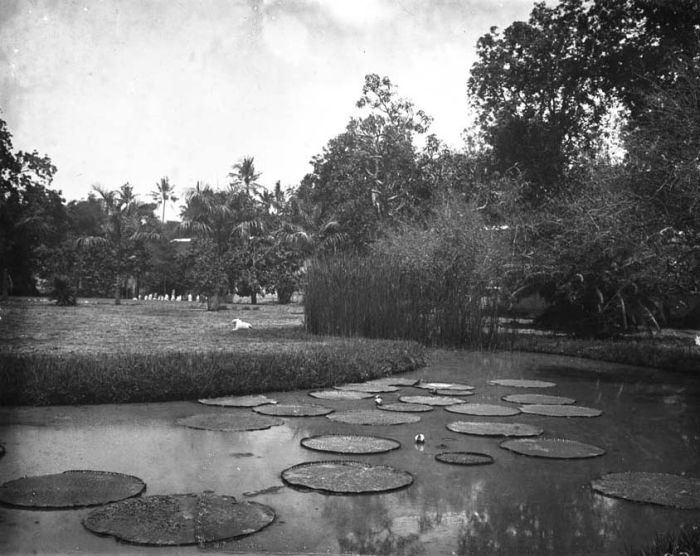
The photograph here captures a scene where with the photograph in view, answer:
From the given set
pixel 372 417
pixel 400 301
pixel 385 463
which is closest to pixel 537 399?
pixel 372 417

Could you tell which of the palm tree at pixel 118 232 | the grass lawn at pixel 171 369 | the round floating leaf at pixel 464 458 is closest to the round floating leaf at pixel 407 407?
the grass lawn at pixel 171 369

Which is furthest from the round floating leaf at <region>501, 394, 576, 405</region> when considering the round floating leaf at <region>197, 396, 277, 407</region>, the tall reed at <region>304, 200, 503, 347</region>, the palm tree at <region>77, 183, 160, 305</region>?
the palm tree at <region>77, 183, 160, 305</region>

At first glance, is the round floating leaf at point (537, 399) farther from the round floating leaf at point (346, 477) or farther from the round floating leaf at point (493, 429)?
the round floating leaf at point (346, 477)

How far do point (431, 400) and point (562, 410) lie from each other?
3.74 ft

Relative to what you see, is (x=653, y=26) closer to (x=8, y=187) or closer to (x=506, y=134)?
(x=506, y=134)

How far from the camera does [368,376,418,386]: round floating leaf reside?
294 inches

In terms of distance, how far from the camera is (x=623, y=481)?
11.9ft

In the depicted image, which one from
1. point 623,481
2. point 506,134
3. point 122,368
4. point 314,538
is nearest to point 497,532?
point 314,538

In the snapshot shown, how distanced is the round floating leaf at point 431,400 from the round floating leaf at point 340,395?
364 mm

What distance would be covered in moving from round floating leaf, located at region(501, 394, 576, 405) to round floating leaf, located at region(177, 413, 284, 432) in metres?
2.48

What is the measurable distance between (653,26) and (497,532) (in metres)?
17.5

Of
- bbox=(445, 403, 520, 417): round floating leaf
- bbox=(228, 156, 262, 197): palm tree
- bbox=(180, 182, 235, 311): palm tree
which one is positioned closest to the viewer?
bbox=(445, 403, 520, 417): round floating leaf

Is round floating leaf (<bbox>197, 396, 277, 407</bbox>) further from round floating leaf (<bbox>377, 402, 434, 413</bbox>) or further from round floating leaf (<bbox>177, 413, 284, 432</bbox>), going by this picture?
round floating leaf (<bbox>377, 402, 434, 413</bbox>)

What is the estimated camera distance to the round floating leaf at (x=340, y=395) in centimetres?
639
